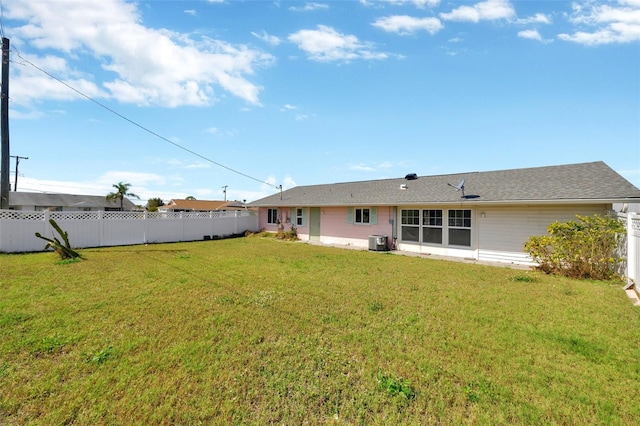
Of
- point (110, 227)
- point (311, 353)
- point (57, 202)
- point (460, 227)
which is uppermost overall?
point (57, 202)

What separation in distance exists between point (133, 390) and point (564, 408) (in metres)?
4.01

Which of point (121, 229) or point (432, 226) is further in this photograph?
point (121, 229)

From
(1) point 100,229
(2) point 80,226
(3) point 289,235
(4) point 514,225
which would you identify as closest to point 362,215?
(3) point 289,235

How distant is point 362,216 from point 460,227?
5.08m

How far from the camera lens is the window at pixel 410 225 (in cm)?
1344

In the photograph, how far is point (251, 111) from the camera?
1477 centimetres

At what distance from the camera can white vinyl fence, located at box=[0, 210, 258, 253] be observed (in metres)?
11.2

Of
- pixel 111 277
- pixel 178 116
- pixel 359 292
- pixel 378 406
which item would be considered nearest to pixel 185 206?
pixel 178 116

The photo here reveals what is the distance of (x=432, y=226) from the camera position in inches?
510

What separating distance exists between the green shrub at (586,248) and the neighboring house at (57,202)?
45.6 m

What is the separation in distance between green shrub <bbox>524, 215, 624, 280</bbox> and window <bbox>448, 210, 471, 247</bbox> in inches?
121

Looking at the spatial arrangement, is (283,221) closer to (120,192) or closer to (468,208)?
(468,208)

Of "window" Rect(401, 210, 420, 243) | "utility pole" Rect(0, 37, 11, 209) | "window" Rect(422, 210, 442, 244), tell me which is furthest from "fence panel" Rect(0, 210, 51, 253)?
"window" Rect(422, 210, 442, 244)

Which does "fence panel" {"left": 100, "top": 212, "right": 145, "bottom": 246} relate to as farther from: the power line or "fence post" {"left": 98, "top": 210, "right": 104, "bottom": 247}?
the power line
